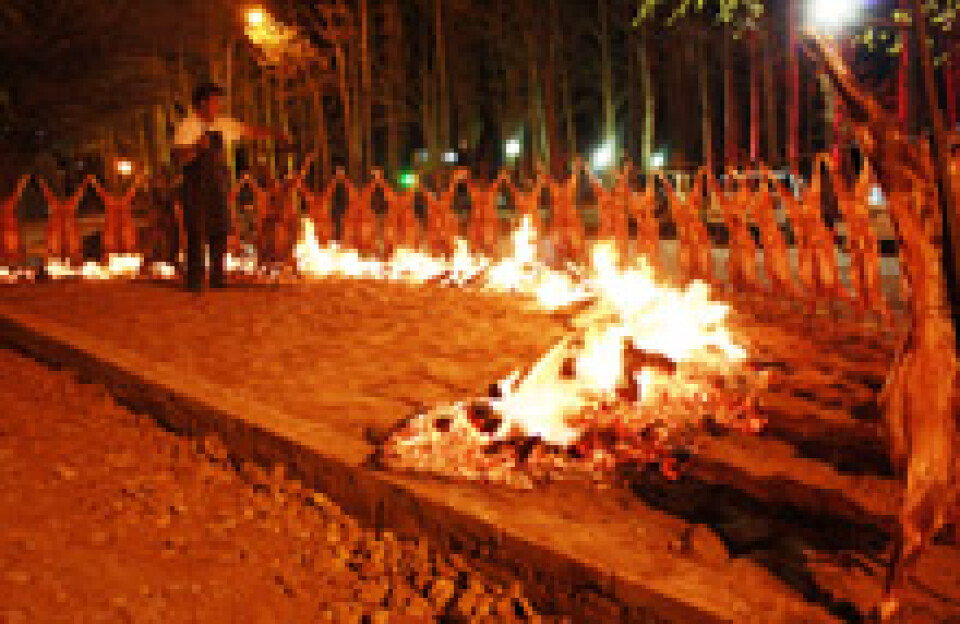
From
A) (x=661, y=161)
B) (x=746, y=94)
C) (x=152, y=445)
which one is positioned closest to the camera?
(x=152, y=445)

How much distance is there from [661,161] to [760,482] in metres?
34.4

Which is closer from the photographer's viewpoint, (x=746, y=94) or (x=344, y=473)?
(x=344, y=473)

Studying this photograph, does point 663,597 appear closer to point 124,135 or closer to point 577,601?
point 577,601

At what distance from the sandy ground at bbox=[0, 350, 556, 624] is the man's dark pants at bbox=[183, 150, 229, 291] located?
418 cm

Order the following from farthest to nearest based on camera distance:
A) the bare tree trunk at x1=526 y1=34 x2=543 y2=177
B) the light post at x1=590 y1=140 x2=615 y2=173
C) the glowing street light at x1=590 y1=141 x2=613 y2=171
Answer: the glowing street light at x1=590 y1=141 x2=613 y2=171 < the bare tree trunk at x1=526 y1=34 x2=543 y2=177 < the light post at x1=590 y1=140 x2=615 y2=173

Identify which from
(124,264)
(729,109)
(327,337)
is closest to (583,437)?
(327,337)

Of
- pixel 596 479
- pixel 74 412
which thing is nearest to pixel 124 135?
pixel 74 412

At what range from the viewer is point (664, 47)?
3041 cm

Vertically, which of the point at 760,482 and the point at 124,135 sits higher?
the point at 124,135

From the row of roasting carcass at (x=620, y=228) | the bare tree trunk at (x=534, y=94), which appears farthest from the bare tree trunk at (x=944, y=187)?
the bare tree trunk at (x=534, y=94)

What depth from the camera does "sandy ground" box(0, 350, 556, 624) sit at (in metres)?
3.25

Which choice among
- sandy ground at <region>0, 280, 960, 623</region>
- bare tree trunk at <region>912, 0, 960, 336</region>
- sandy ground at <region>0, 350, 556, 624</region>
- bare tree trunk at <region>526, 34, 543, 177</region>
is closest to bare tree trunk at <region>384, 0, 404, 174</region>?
bare tree trunk at <region>526, 34, 543, 177</region>

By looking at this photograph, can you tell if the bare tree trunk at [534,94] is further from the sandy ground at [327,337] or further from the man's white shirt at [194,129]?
the sandy ground at [327,337]

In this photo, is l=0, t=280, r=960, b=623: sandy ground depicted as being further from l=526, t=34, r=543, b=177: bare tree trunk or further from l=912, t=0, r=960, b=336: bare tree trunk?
l=526, t=34, r=543, b=177: bare tree trunk
